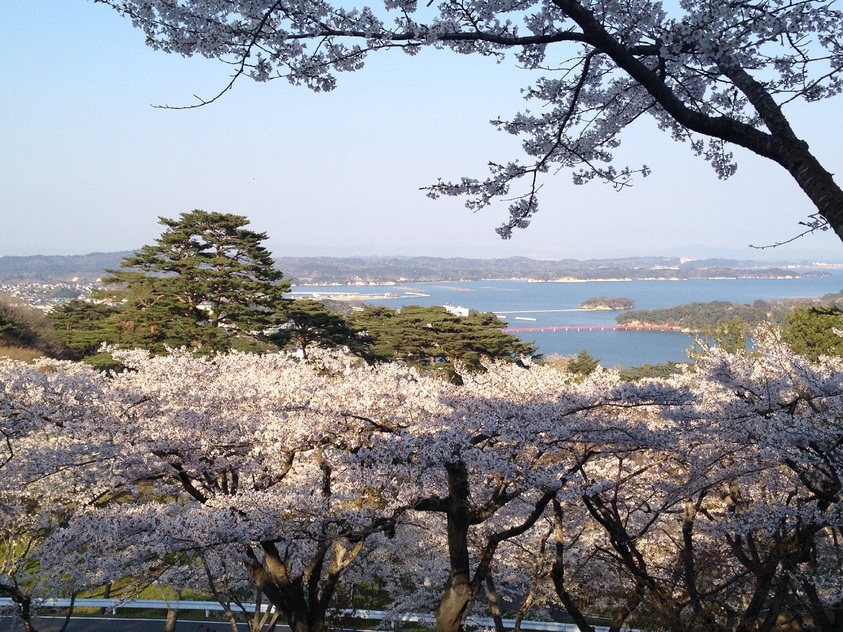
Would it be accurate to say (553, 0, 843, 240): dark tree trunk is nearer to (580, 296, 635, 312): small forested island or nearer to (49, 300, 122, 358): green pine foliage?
(49, 300, 122, 358): green pine foliage

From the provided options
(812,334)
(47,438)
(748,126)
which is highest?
(748,126)

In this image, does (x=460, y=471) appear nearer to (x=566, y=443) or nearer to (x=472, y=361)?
(x=566, y=443)

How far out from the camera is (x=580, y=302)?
115312 mm

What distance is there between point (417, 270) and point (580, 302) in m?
35.2

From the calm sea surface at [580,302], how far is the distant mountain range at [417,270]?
7.61 feet

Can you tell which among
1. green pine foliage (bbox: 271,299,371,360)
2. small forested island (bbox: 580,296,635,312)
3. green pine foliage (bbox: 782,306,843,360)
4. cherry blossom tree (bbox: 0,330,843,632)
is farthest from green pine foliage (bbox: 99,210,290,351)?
small forested island (bbox: 580,296,635,312)

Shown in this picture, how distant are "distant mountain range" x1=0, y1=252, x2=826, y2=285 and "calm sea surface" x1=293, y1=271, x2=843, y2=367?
2321 mm

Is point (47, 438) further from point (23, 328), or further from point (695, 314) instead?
point (695, 314)

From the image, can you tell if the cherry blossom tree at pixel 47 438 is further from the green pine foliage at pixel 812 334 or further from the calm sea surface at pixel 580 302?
the calm sea surface at pixel 580 302

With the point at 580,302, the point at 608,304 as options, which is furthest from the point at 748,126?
the point at 580,302

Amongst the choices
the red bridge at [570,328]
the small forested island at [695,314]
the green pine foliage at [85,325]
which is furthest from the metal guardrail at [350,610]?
the red bridge at [570,328]

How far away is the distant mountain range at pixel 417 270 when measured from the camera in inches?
4373

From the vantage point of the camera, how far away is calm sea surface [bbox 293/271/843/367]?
58.5 meters

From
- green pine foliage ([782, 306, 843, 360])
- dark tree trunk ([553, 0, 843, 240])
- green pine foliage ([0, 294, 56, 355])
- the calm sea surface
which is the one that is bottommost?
the calm sea surface
